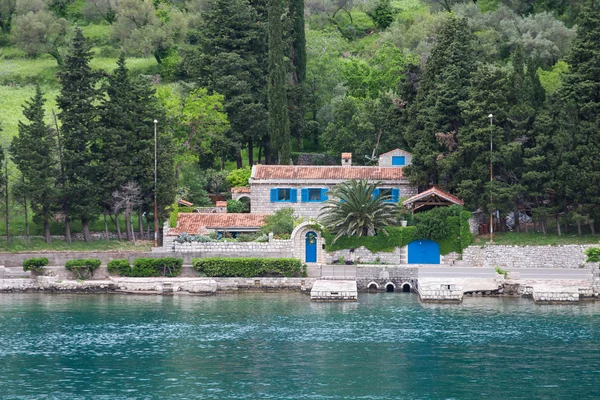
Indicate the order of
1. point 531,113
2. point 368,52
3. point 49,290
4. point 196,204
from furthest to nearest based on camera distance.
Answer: point 368,52 → point 196,204 → point 531,113 → point 49,290

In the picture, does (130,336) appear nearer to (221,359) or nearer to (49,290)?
(221,359)

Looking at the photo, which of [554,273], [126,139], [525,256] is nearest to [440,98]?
[525,256]

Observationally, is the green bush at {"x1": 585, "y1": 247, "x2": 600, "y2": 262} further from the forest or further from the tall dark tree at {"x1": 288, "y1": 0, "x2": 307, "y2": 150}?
the tall dark tree at {"x1": 288, "y1": 0, "x2": 307, "y2": 150}

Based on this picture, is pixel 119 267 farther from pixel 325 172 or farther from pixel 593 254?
pixel 593 254

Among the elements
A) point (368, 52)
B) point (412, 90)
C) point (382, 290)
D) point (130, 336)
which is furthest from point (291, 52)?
point (130, 336)

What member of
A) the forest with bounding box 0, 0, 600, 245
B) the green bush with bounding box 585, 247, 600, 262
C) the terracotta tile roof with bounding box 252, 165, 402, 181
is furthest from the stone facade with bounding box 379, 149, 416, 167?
the green bush with bounding box 585, 247, 600, 262

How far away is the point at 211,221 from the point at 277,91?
47.4 ft

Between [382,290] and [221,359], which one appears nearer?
[221,359]

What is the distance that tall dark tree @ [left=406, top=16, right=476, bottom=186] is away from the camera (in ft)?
276

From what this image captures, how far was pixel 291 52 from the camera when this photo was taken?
3969 inches

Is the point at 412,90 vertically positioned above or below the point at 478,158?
above

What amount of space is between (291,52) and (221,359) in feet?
159

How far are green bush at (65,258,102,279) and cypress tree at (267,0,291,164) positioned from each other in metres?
19.5

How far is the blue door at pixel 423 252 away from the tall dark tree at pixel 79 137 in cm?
2204
